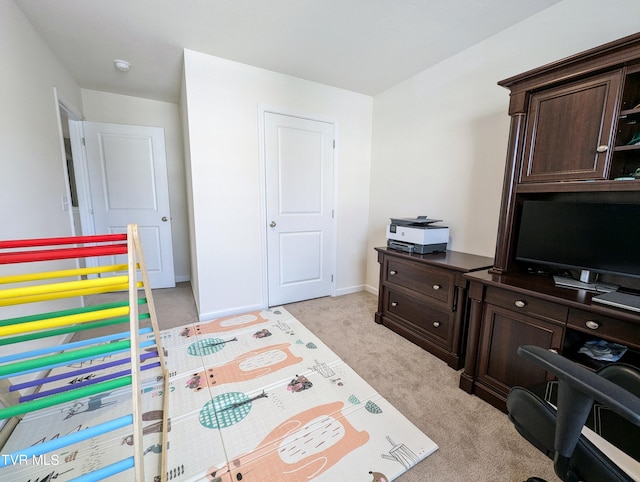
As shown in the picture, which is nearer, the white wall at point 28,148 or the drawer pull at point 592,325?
the drawer pull at point 592,325

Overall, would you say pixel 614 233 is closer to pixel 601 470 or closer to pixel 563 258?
pixel 563 258

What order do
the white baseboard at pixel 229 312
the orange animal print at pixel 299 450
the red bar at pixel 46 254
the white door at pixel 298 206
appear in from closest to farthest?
the red bar at pixel 46 254
the orange animal print at pixel 299 450
the white baseboard at pixel 229 312
the white door at pixel 298 206

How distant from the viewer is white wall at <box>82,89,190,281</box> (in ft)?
10.6

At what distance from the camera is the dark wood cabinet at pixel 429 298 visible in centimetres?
188

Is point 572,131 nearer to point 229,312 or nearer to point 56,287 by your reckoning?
point 56,287

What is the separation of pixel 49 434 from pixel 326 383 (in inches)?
58.8

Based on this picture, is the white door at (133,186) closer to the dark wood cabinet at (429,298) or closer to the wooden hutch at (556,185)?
the dark wood cabinet at (429,298)

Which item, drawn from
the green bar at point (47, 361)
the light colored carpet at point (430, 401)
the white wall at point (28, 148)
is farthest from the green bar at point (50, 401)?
the light colored carpet at point (430, 401)

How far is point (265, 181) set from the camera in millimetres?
2730

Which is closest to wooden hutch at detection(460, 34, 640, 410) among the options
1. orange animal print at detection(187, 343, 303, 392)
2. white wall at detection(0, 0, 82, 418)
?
orange animal print at detection(187, 343, 303, 392)

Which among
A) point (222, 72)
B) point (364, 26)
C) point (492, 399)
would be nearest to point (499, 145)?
point (364, 26)

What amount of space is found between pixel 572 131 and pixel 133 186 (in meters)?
4.34

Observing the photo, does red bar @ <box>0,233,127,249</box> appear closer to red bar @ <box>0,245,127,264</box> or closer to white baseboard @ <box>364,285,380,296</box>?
red bar @ <box>0,245,127,264</box>

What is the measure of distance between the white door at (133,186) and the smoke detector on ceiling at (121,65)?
0.90 m
